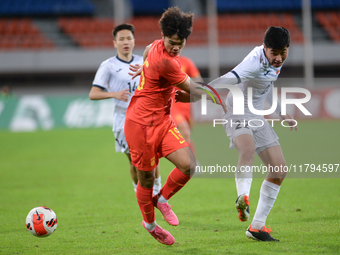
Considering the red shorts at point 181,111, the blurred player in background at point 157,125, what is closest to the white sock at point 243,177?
the blurred player in background at point 157,125

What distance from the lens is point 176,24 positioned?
348 centimetres

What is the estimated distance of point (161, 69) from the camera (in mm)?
3625

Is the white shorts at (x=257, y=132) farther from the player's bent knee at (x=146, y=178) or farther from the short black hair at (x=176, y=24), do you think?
the short black hair at (x=176, y=24)

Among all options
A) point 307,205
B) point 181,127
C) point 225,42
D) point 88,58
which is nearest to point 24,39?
point 88,58

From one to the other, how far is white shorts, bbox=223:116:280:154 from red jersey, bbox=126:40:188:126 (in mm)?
694

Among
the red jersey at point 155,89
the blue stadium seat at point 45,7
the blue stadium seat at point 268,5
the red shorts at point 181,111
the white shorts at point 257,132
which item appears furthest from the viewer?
the blue stadium seat at point 45,7

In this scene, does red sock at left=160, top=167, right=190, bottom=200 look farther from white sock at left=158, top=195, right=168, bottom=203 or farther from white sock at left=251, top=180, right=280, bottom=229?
white sock at left=251, top=180, right=280, bottom=229

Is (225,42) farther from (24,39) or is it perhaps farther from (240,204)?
(240,204)

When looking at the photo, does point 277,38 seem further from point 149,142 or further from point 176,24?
point 149,142

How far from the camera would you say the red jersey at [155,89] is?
362cm

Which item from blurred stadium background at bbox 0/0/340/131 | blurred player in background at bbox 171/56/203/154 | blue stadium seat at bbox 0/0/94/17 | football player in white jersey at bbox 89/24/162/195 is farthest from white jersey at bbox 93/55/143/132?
blue stadium seat at bbox 0/0/94/17

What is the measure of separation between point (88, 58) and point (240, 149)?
21608 mm

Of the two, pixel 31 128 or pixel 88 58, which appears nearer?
pixel 31 128

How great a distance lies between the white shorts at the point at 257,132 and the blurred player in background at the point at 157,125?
0.56m
